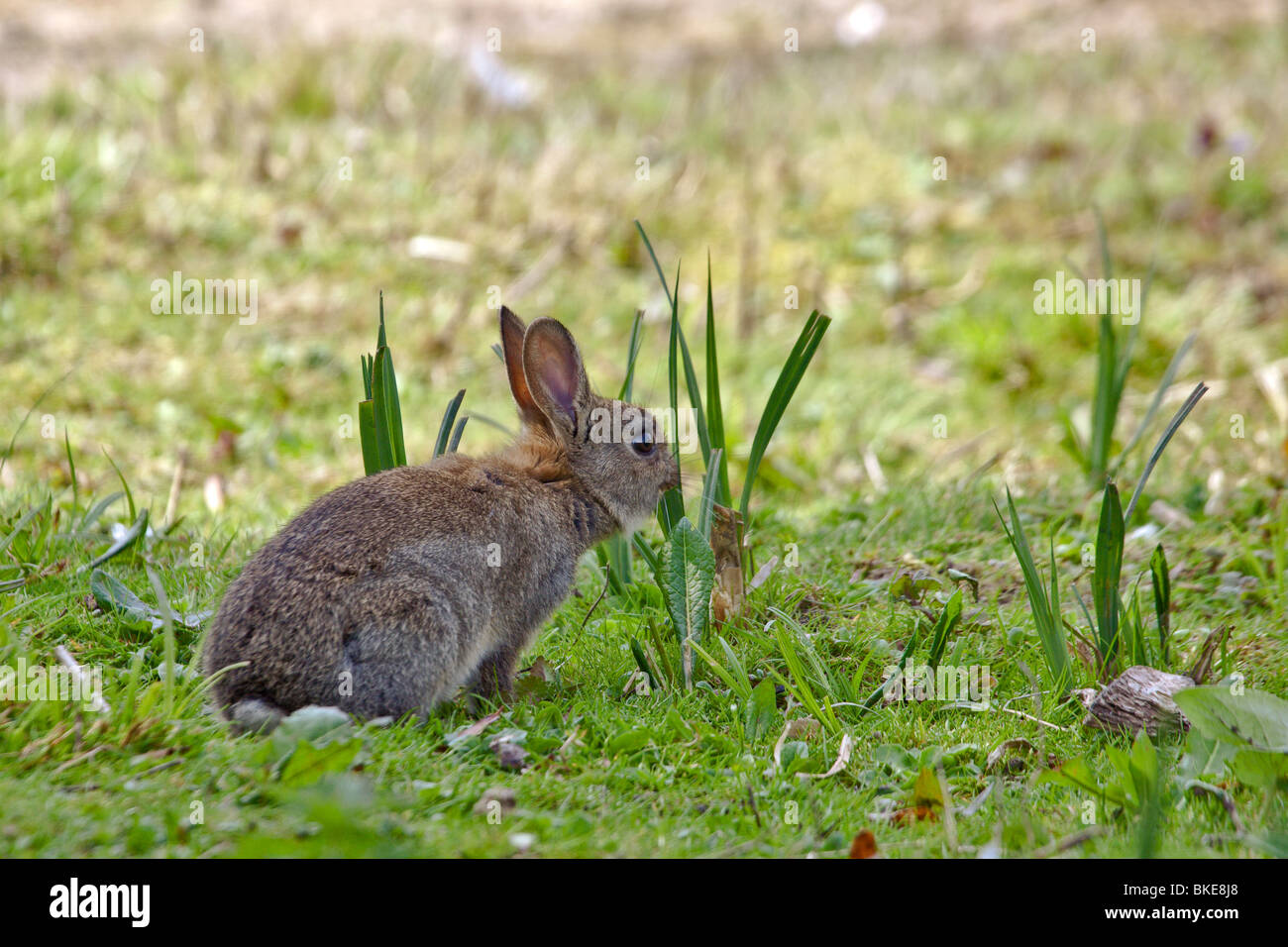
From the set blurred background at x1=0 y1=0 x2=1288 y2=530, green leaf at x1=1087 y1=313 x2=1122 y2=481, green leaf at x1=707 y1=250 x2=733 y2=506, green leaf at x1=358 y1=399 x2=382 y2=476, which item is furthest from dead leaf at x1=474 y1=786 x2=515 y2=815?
green leaf at x1=1087 y1=313 x2=1122 y2=481

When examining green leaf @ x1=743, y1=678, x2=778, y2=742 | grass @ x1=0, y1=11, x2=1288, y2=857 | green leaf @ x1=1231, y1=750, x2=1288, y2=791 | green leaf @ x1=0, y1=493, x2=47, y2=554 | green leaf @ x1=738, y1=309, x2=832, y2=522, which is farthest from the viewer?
green leaf @ x1=738, y1=309, x2=832, y2=522

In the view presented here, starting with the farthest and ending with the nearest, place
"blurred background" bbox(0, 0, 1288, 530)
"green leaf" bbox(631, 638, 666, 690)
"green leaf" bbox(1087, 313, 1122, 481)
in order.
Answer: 1. "blurred background" bbox(0, 0, 1288, 530)
2. "green leaf" bbox(1087, 313, 1122, 481)
3. "green leaf" bbox(631, 638, 666, 690)

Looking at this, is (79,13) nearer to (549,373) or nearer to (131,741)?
(549,373)

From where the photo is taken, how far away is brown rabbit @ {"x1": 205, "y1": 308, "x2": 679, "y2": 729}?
3.67 m

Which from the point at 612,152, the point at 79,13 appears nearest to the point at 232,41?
the point at 79,13

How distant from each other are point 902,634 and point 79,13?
1081 centimetres

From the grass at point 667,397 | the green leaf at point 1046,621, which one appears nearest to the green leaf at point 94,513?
the grass at point 667,397

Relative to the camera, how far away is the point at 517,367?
493cm

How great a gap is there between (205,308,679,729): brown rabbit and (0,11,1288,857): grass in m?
0.19

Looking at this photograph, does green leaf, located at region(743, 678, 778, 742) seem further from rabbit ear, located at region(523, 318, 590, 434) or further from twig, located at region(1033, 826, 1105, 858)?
rabbit ear, located at region(523, 318, 590, 434)

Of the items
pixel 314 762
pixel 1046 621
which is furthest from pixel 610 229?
pixel 314 762

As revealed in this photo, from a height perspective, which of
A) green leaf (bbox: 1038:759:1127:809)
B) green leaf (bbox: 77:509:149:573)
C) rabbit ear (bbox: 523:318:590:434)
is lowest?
green leaf (bbox: 1038:759:1127:809)

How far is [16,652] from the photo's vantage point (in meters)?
3.68

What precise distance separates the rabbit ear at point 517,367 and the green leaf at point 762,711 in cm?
150
